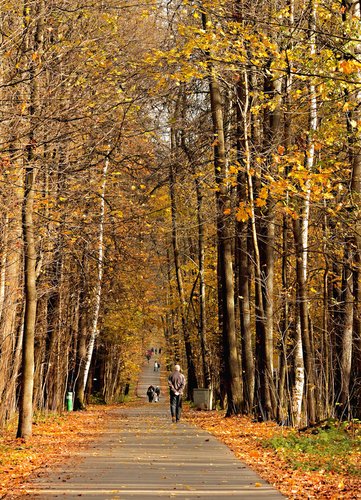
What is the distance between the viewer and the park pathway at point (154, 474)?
→ 9.90 m

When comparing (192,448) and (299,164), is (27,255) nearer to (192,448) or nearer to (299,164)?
(192,448)

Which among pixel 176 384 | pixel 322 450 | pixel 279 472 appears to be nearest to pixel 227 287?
pixel 176 384

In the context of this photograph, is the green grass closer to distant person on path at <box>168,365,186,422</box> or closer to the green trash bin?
distant person on path at <box>168,365,186,422</box>

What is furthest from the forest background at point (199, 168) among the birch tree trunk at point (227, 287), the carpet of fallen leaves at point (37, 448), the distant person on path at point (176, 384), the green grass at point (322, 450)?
the distant person on path at point (176, 384)

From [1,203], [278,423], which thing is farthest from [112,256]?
[1,203]

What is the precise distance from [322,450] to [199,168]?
16.1 m

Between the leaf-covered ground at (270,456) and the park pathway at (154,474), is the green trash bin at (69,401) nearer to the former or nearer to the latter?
the leaf-covered ground at (270,456)

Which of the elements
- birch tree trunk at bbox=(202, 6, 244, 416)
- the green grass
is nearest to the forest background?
birch tree trunk at bbox=(202, 6, 244, 416)

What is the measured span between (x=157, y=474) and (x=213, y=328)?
28.5 metres

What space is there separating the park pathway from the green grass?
0.90m

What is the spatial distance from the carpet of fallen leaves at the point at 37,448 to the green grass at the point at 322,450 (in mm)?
3758

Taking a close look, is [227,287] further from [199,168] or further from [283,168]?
[283,168]

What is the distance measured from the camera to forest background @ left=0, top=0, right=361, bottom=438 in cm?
1243

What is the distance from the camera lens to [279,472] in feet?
39.9
